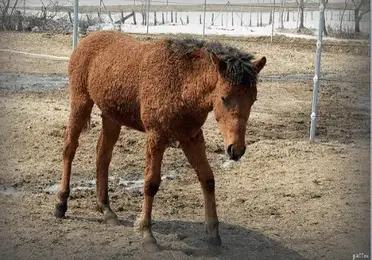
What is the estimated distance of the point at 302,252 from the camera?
373 cm

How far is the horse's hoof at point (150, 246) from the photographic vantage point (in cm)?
360

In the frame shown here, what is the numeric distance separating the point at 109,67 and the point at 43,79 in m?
7.01

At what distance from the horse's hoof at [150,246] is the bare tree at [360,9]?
1.76m

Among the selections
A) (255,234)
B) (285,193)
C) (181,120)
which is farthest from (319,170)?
(181,120)

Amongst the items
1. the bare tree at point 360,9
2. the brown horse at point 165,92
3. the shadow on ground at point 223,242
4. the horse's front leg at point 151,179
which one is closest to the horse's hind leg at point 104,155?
the brown horse at point 165,92

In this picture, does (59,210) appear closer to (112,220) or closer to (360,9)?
(112,220)

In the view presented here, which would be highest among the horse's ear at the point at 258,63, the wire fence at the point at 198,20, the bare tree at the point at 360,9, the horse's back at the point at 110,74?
the bare tree at the point at 360,9

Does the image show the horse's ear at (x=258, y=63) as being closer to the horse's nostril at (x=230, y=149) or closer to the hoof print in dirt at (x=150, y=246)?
the horse's nostril at (x=230, y=149)

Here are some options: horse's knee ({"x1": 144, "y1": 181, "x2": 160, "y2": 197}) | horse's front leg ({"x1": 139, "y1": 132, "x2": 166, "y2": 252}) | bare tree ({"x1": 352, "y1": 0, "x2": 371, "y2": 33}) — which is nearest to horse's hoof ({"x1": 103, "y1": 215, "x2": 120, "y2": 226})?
horse's front leg ({"x1": 139, "y1": 132, "x2": 166, "y2": 252})

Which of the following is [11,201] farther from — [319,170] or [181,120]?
[319,170]

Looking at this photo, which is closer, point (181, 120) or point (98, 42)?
point (181, 120)

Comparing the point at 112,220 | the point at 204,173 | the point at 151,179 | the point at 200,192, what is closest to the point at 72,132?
the point at 112,220

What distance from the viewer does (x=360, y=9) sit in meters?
2.78

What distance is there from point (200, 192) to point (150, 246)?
1.54 m
